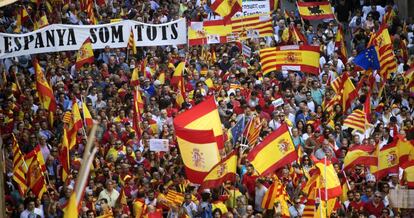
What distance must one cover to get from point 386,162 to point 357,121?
2343mm

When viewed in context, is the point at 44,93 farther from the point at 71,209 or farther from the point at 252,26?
the point at 71,209

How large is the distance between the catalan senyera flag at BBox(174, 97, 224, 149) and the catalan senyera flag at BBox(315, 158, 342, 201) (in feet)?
5.53

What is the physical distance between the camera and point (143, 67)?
105ft

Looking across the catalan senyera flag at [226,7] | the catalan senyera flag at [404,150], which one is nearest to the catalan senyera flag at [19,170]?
the catalan senyera flag at [404,150]

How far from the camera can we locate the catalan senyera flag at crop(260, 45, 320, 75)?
3061 centimetres

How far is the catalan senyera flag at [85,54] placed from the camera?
104ft

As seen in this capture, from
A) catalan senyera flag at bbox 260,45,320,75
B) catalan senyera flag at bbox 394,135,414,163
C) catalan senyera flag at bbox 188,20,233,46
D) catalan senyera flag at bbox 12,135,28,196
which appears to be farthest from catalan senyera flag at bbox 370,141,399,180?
catalan senyera flag at bbox 188,20,233,46

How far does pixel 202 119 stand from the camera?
77.3 feet

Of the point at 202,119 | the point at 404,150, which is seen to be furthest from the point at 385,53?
the point at 202,119

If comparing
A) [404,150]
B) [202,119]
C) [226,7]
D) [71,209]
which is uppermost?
[71,209]

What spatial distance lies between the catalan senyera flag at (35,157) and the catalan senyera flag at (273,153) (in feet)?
11.9

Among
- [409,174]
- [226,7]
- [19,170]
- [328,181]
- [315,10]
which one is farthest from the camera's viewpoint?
[315,10]

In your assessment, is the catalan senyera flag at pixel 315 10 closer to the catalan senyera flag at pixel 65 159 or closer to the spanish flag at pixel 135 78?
the spanish flag at pixel 135 78

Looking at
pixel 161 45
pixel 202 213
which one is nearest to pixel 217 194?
pixel 202 213
